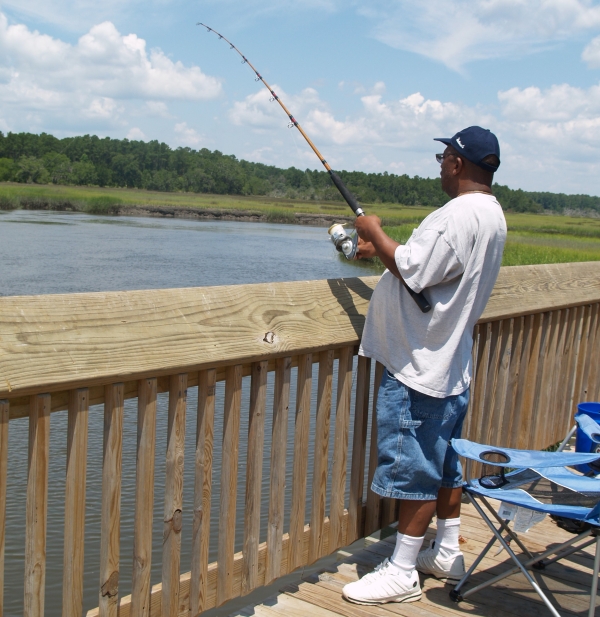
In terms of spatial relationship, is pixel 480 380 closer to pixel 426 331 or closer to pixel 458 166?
pixel 426 331

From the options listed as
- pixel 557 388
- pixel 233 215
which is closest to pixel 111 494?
pixel 557 388

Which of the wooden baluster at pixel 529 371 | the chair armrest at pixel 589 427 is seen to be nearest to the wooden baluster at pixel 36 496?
the chair armrest at pixel 589 427

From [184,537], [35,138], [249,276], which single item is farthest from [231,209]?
[184,537]

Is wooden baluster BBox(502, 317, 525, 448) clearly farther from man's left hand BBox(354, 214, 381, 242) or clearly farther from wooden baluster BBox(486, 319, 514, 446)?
man's left hand BBox(354, 214, 381, 242)

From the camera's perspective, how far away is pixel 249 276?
19.9m

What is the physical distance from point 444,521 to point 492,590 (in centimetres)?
29

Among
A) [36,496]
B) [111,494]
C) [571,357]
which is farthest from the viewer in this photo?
[571,357]

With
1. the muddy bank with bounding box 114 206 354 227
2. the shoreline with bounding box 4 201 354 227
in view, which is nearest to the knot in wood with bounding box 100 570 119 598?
the shoreline with bounding box 4 201 354 227

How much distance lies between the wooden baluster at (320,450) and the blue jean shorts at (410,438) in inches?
8.6

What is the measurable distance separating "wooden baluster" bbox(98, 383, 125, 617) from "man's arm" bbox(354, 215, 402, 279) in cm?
85

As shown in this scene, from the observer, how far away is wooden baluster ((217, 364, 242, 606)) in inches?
87.1

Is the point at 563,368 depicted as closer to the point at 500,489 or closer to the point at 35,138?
the point at 500,489

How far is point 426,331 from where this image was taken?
7.59ft

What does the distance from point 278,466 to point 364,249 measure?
0.74 meters
